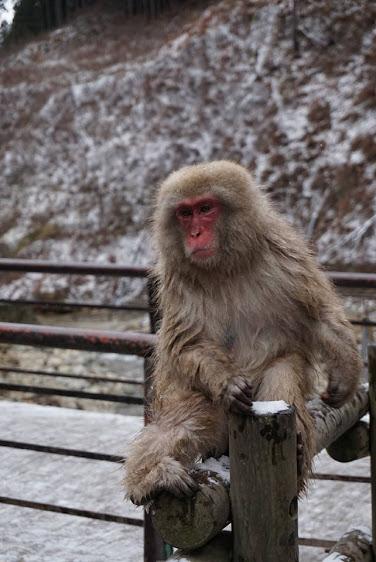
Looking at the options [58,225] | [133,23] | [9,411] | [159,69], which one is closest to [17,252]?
[58,225]

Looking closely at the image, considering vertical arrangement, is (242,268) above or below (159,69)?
below

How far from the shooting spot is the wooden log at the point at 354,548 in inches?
65.4

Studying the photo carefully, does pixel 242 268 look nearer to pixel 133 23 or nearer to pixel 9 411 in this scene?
pixel 9 411

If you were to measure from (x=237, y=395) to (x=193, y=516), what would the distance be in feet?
0.98

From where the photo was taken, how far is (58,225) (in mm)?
12891

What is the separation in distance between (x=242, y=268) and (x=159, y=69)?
12.7 metres

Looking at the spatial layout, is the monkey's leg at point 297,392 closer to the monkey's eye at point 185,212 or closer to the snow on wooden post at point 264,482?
the snow on wooden post at point 264,482

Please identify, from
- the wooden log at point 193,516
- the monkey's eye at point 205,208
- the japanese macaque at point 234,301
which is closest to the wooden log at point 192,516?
the wooden log at point 193,516

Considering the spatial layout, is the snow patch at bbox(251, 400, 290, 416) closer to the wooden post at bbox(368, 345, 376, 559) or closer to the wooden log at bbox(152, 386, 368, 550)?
the wooden log at bbox(152, 386, 368, 550)

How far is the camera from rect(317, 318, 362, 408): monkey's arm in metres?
1.83

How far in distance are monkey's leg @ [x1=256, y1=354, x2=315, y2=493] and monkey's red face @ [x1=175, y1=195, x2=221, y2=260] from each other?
31 cm

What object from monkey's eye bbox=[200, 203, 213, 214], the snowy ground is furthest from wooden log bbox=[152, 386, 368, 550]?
the snowy ground

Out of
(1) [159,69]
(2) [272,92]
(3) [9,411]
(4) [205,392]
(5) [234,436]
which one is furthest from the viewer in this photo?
(1) [159,69]

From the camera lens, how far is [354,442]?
6.56 ft
